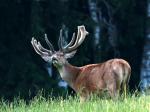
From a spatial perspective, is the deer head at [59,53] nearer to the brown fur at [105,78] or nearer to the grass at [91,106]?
the brown fur at [105,78]

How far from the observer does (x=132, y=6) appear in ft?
81.7

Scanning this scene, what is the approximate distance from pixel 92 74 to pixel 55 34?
26.8ft

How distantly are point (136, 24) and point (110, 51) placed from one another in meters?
0.96

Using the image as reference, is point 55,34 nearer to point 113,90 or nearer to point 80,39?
point 80,39

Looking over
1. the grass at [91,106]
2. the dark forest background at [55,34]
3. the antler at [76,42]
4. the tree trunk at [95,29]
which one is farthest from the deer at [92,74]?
the tree trunk at [95,29]

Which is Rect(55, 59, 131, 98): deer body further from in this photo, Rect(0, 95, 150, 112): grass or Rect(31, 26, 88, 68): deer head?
Rect(0, 95, 150, 112): grass

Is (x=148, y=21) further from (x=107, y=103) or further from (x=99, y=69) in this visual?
(x=107, y=103)

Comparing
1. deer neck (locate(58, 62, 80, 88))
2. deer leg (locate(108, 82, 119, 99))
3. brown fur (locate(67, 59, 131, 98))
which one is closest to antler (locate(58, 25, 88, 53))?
deer neck (locate(58, 62, 80, 88))

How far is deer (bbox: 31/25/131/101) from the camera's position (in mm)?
15883

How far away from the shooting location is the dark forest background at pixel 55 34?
2369 centimetres

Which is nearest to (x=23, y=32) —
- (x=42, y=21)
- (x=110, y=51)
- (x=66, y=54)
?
(x=42, y=21)

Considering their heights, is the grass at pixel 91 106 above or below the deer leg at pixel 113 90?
above

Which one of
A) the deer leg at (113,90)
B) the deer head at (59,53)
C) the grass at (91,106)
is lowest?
the deer leg at (113,90)

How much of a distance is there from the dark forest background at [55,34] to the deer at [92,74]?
547 centimetres
